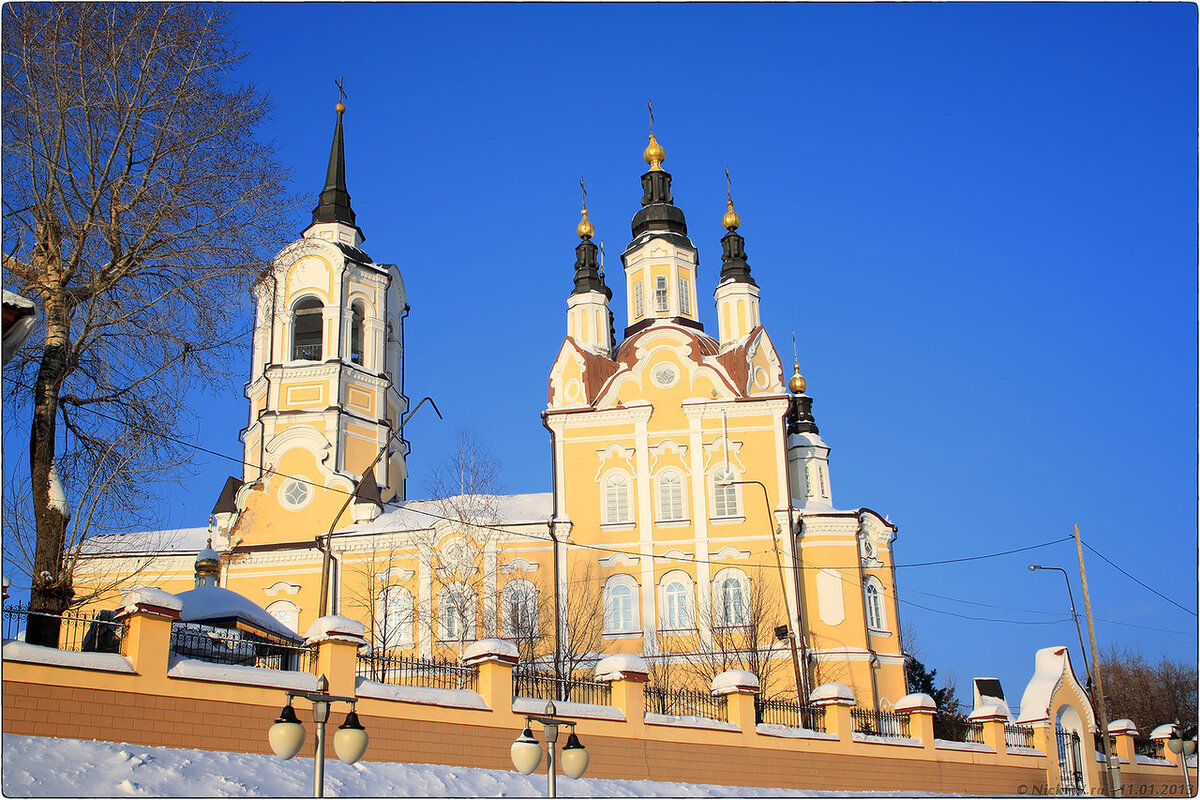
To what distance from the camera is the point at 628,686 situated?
1530 cm

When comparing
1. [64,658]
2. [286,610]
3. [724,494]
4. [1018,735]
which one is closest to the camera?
[64,658]

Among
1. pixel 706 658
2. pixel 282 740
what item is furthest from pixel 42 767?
pixel 706 658

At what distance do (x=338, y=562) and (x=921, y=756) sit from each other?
18171 mm

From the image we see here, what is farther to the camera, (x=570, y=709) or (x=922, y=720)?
(x=922, y=720)

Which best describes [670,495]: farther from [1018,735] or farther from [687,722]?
[687,722]

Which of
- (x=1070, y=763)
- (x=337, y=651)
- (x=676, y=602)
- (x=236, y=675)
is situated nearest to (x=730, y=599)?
(x=676, y=602)

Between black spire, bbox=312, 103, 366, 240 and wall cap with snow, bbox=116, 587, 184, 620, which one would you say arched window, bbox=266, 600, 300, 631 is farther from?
wall cap with snow, bbox=116, 587, 184, 620

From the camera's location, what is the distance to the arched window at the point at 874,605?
31531 millimetres

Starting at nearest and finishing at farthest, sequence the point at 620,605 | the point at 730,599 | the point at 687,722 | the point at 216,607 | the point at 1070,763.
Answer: the point at 687,722 < the point at 216,607 < the point at 1070,763 < the point at 730,599 < the point at 620,605

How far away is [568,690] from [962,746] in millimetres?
8546

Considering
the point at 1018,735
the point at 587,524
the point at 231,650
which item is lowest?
the point at 1018,735

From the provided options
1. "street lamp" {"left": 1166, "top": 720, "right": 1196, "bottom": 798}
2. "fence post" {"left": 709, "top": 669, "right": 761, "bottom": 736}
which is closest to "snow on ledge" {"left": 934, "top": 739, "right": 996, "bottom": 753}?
"fence post" {"left": 709, "top": 669, "right": 761, "bottom": 736}

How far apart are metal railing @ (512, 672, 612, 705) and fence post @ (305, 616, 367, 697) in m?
2.73

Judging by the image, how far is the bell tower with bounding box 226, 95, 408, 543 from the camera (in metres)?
33.7
